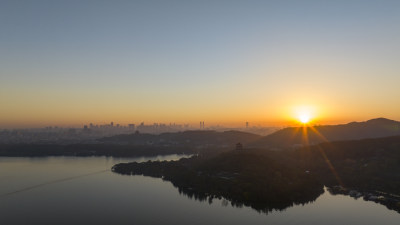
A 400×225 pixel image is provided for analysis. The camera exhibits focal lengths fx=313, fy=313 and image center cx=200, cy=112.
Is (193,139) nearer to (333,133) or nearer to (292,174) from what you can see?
(333,133)

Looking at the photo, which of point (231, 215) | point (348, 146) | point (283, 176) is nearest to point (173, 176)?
point (283, 176)

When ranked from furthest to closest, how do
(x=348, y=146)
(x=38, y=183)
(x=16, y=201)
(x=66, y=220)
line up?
(x=348, y=146)
(x=38, y=183)
(x=16, y=201)
(x=66, y=220)

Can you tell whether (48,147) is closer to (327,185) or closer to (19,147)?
(19,147)

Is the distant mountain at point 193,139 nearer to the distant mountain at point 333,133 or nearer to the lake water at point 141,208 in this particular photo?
the distant mountain at point 333,133

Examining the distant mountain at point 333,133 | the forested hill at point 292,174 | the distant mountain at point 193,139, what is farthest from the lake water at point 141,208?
the distant mountain at point 193,139

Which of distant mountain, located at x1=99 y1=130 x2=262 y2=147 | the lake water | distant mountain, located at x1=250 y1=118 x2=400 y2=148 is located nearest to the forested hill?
the lake water

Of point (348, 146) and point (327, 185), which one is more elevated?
point (348, 146)

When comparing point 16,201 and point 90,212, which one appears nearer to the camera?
point 90,212
